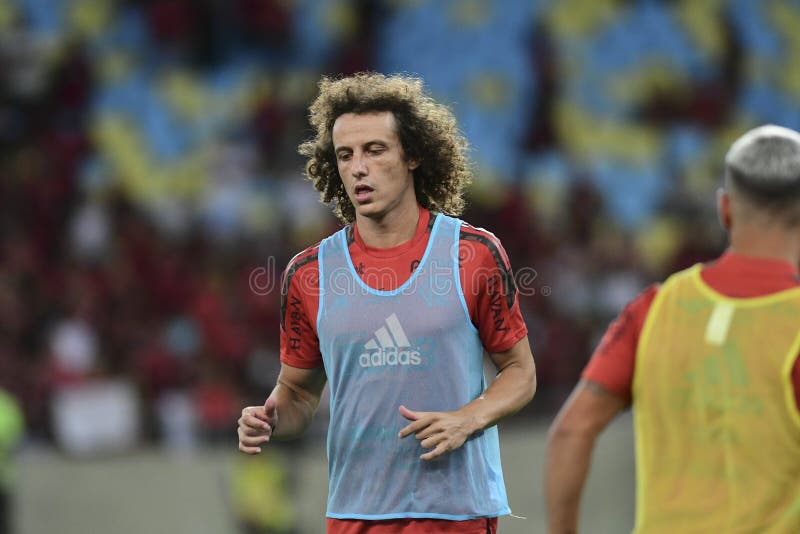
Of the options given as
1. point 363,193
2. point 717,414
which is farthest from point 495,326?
point 717,414

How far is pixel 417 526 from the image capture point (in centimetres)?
439

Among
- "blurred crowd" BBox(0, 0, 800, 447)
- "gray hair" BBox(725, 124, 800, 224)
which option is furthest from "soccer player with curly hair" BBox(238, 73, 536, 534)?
"blurred crowd" BBox(0, 0, 800, 447)

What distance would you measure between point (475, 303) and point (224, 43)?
973 centimetres

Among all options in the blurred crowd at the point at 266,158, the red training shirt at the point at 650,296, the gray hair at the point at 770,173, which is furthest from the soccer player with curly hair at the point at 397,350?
the blurred crowd at the point at 266,158

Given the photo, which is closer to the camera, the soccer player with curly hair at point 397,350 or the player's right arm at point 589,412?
the player's right arm at point 589,412

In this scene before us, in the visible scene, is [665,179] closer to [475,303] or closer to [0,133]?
[0,133]

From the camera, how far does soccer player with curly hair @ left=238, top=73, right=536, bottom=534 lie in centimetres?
441

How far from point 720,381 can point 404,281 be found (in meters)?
1.55

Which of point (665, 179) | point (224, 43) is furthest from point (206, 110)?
point (665, 179)

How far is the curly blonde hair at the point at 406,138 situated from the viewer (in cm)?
480

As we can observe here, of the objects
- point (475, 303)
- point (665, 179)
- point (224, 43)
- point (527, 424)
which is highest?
point (224, 43)

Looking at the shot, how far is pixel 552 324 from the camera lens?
37.1ft

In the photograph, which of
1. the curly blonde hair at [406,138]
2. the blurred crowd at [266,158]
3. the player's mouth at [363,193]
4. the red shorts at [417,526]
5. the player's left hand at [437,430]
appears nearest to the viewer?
the player's left hand at [437,430]

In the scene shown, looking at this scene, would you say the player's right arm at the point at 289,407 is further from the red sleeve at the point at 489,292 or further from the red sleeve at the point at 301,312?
the red sleeve at the point at 489,292
